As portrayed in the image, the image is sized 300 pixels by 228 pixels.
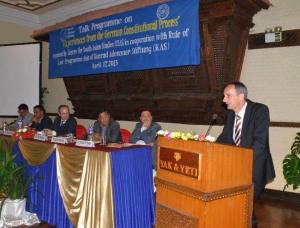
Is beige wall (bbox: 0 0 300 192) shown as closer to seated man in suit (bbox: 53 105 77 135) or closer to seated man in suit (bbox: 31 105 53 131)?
seated man in suit (bbox: 53 105 77 135)

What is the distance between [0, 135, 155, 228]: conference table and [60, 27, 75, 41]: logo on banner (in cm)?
305

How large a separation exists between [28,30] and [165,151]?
6.62 meters

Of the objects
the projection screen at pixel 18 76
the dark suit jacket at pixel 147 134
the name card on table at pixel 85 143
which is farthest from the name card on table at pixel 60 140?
the projection screen at pixel 18 76

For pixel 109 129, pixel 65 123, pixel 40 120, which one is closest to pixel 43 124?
pixel 40 120

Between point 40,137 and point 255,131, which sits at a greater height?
point 255,131

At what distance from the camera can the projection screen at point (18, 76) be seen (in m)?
6.49

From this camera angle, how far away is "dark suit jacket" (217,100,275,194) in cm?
232

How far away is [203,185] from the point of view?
187cm

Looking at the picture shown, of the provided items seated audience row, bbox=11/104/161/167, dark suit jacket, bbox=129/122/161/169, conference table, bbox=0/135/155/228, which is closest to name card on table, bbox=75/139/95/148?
conference table, bbox=0/135/155/228

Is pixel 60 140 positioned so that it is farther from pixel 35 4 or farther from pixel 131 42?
pixel 35 4

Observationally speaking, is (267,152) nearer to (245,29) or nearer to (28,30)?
(245,29)

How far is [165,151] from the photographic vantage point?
2199 mm

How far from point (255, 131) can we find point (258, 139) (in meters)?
0.07

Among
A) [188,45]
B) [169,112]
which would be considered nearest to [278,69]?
[188,45]
